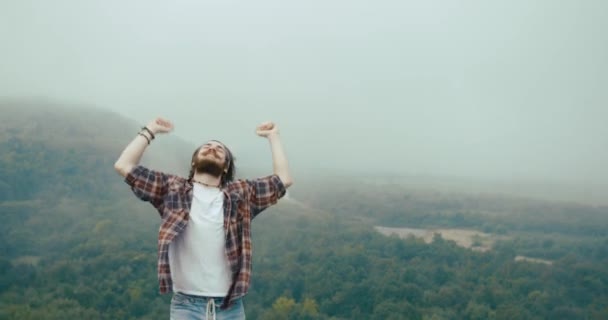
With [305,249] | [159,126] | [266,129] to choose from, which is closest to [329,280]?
[305,249]

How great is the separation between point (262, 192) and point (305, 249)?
229 ft

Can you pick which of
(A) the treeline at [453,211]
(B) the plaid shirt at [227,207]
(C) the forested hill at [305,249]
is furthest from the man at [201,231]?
(A) the treeline at [453,211]

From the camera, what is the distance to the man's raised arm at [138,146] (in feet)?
15.4

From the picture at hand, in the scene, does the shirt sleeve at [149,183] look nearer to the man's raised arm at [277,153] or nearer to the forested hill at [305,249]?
the man's raised arm at [277,153]

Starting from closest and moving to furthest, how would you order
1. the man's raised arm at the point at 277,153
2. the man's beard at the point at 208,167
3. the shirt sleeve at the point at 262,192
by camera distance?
the man's beard at the point at 208,167
the shirt sleeve at the point at 262,192
the man's raised arm at the point at 277,153

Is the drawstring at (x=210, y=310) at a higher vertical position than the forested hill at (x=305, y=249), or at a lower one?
higher

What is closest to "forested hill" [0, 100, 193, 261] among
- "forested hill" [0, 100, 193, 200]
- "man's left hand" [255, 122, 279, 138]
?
"forested hill" [0, 100, 193, 200]

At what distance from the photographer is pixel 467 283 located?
62938mm

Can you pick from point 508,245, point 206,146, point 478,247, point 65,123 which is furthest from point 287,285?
point 206,146

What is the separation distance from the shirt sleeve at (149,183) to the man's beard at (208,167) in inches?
9.4

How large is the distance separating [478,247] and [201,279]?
77760 mm

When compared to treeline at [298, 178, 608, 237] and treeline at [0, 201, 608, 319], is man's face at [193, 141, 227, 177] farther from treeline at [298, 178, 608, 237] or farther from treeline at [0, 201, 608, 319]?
treeline at [298, 178, 608, 237]

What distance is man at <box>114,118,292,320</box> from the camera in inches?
174

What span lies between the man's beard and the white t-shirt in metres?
0.37
